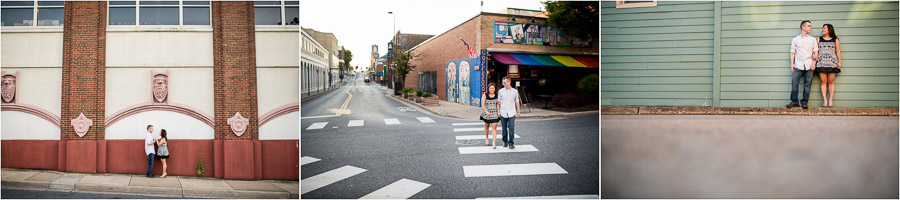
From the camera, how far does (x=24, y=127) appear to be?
5.40 meters

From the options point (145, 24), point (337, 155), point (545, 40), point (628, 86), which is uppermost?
point (145, 24)

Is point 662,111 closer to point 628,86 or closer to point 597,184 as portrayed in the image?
point 628,86

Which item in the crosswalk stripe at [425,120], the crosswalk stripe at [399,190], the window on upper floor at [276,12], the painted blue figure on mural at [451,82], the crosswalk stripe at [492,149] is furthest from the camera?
the window on upper floor at [276,12]

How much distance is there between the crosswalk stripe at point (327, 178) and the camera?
3.51 m

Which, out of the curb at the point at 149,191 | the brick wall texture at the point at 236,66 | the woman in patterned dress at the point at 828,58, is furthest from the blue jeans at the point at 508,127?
the woman in patterned dress at the point at 828,58

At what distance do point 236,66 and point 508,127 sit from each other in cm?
361

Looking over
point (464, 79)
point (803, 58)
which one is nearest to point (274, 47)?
point (464, 79)

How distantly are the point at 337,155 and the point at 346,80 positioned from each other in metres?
0.85

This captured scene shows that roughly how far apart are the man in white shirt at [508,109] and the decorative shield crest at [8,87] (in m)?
6.50

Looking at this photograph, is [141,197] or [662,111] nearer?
[141,197]

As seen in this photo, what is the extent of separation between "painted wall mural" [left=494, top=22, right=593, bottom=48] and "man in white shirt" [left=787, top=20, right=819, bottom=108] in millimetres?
4118

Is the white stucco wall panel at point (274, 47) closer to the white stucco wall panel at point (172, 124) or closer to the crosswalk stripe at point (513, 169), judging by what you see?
the white stucco wall panel at point (172, 124)

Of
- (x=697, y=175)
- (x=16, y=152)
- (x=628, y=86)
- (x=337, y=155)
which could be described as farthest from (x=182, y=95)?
(x=697, y=175)

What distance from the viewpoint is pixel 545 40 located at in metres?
3.93
